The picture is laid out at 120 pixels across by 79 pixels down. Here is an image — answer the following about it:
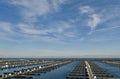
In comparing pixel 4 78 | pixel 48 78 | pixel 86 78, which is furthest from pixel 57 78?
pixel 4 78

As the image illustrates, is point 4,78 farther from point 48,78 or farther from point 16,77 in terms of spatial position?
point 48,78

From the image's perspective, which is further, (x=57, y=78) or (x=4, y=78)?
(x=57, y=78)

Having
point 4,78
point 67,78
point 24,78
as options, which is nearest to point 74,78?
point 67,78

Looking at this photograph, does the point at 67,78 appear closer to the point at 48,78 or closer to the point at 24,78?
the point at 48,78

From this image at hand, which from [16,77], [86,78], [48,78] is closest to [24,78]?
[16,77]

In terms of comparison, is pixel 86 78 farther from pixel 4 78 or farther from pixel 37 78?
pixel 4 78

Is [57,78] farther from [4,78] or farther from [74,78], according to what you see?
Result: [4,78]

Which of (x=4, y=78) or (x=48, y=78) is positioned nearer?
(x=4, y=78)
